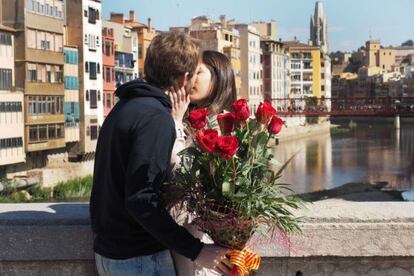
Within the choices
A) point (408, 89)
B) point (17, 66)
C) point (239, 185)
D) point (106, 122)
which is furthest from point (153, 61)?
point (408, 89)

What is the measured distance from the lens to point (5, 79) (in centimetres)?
3105

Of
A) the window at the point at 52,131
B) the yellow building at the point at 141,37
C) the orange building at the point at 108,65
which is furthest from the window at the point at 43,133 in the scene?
the yellow building at the point at 141,37

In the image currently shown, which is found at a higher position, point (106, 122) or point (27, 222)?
point (106, 122)

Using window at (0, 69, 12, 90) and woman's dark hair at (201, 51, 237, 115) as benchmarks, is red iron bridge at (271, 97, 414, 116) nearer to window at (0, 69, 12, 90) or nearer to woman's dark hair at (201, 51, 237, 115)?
window at (0, 69, 12, 90)

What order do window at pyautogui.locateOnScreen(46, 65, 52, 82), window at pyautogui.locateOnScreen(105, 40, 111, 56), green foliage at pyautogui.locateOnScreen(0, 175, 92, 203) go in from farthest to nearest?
window at pyautogui.locateOnScreen(105, 40, 111, 56) < window at pyautogui.locateOnScreen(46, 65, 52, 82) < green foliage at pyautogui.locateOnScreen(0, 175, 92, 203)

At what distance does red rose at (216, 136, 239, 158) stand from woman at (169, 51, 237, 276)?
22 cm

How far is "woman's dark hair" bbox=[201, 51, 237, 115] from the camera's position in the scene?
8.94ft

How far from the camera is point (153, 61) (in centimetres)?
241

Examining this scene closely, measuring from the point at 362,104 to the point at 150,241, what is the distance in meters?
77.2

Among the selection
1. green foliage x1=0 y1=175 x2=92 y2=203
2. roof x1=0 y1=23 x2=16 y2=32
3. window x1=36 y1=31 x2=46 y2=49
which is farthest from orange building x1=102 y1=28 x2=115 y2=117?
roof x1=0 y1=23 x2=16 y2=32

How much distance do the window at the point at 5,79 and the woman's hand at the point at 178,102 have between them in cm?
2922

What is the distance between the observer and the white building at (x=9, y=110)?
30.5 metres

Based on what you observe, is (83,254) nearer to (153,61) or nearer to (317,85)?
(153,61)

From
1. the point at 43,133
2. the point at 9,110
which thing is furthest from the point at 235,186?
the point at 43,133
